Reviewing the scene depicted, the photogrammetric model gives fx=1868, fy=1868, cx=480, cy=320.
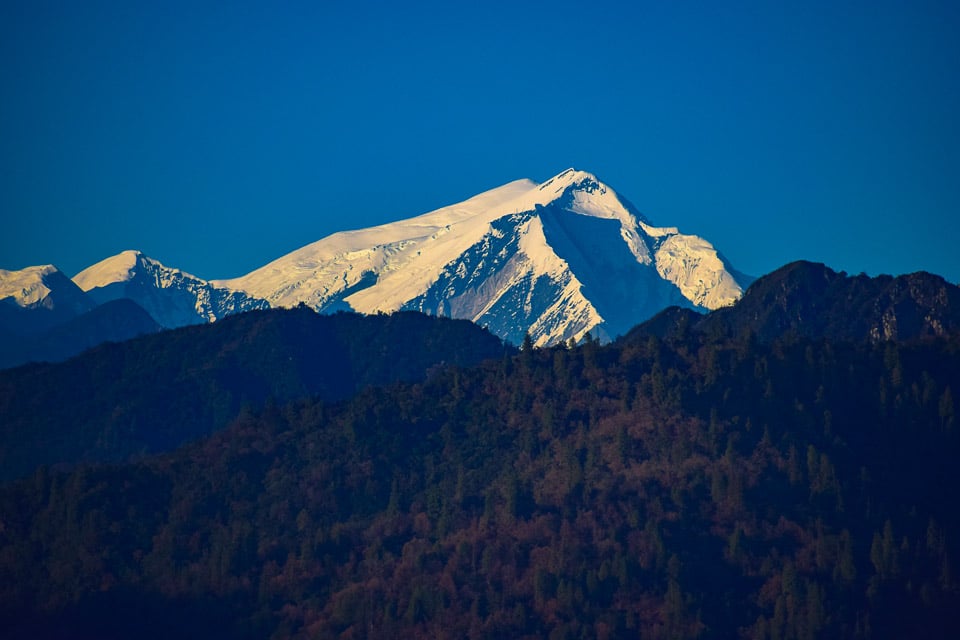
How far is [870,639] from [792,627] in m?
8.42

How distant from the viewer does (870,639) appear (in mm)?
199250

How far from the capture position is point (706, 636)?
200m

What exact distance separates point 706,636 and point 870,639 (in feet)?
57.2

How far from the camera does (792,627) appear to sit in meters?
199

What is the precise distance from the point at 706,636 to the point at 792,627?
919 centimetres
